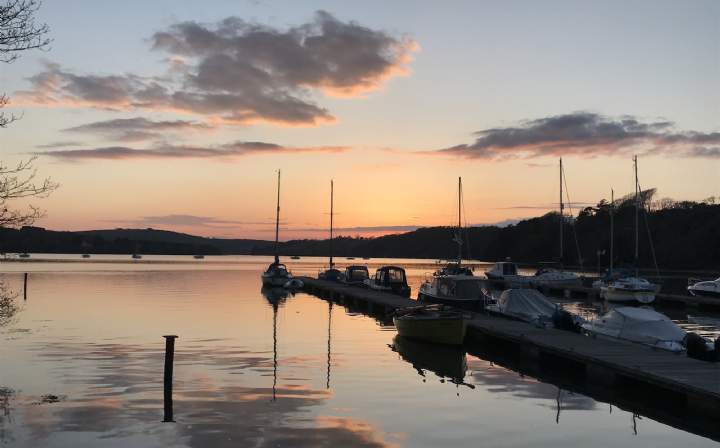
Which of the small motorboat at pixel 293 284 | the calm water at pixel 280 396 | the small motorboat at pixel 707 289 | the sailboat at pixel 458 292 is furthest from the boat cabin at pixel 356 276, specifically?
the calm water at pixel 280 396

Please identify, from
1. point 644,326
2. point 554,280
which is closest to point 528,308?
point 644,326

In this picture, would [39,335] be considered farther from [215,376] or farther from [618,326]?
[618,326]

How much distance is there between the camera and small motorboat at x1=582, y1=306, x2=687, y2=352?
2658cm

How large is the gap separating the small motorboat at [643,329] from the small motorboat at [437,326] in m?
5.87

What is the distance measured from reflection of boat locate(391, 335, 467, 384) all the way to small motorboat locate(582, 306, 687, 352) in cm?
618

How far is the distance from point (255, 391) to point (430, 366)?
27.9 feet

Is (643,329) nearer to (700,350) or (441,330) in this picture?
(700,350)

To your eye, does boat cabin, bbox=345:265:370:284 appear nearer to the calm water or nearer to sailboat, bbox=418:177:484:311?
sailboat, bbox=418:177:484:311

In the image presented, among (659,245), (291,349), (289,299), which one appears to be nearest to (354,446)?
(291,349)

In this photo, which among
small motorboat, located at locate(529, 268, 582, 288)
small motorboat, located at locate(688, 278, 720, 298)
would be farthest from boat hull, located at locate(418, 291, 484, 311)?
small motorboat, located at locate(529, 268, 582, 288)

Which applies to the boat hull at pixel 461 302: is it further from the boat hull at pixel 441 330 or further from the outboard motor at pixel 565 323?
the boat hull at pixel 441 330

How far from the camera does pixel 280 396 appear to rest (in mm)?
20766

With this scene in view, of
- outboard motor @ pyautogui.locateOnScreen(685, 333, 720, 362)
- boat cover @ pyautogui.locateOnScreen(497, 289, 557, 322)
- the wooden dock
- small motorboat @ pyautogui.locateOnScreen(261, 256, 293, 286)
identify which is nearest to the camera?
the wooden dock

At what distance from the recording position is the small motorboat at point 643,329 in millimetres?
26578
